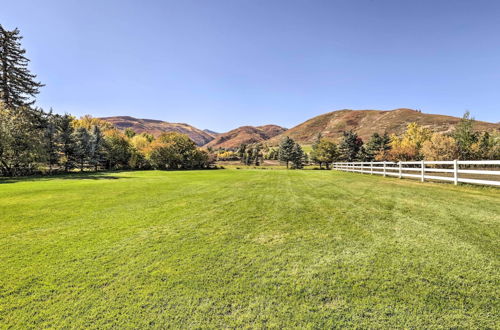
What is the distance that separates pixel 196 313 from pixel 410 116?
6597 inches

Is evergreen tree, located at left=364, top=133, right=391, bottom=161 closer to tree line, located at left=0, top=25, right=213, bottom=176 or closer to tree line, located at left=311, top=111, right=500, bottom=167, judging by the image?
tree line, located at left=311, top=111, right=500, bottom=167

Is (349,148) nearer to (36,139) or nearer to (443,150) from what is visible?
(443,150)

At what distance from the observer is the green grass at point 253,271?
6.97 feet

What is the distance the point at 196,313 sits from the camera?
7.11 feet

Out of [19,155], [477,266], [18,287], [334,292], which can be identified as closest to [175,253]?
[18,287]

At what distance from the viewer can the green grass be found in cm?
212

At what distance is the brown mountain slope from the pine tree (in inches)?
4728

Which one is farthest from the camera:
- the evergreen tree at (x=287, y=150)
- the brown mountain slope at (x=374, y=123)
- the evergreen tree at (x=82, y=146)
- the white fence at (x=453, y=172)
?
the brown mountain slope at (x=374, y=123)

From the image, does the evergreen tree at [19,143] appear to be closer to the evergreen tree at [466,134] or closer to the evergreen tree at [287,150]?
the evergreen tree at [287,150]

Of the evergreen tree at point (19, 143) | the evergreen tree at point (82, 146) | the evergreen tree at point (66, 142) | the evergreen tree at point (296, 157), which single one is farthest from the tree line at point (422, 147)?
the evergreen tree at point (66, 142)

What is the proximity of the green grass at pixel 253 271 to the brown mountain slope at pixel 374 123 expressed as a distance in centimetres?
12082

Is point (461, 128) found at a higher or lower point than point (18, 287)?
higher

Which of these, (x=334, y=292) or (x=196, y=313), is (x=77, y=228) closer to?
(x=196, y=313)

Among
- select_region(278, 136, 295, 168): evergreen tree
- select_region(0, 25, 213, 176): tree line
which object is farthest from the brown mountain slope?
select_region(0, 25, 213, 176): tree line
